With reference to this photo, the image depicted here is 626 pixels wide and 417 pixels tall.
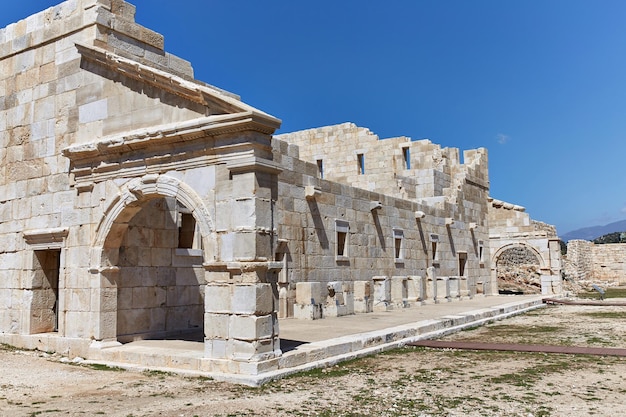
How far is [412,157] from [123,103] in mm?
17012

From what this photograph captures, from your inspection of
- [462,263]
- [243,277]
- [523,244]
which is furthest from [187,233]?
[523,244]

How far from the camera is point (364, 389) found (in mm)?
7008

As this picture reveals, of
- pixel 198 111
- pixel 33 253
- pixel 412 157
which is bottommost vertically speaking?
pixel 33 253

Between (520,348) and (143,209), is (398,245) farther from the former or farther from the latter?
(143,209)

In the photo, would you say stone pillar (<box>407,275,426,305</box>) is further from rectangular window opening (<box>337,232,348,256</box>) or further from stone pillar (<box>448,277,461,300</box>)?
rectangular window opening (<box>337,232,348,256</box>)

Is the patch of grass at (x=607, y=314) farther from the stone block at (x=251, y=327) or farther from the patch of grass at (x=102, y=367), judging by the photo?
the patch of grass at (x=102, y=367)

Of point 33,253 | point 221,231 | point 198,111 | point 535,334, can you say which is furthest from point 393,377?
point 33,253

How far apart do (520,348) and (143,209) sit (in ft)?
23.3

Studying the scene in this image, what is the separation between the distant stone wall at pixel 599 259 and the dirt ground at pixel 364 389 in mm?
30143

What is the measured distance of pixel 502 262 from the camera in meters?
34.2

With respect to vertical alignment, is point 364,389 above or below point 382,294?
below

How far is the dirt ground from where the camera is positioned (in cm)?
600

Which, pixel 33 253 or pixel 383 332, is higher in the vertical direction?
pixel 33 253

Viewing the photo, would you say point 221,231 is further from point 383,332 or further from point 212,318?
point 383,332
